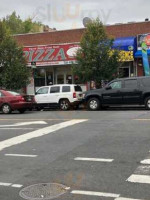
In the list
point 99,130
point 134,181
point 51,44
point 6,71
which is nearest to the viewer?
point 134,181

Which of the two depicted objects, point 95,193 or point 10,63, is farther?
point 10,63

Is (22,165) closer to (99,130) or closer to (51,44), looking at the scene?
(99,130)

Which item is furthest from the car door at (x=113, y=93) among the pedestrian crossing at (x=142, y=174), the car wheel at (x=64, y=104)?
the pedestrian crossing at (x=142, y=174)

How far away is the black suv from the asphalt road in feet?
21.2

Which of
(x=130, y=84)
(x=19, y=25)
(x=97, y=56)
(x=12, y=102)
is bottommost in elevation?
(x=12, y=102)

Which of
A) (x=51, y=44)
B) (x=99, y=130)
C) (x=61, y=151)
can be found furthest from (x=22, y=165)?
(x=51, y=44)

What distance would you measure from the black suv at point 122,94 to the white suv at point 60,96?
983 millimetres

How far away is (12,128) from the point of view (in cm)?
1215

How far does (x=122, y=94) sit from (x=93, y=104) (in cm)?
178

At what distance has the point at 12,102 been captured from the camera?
1884cm

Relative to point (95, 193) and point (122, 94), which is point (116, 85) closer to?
point (122, 94)

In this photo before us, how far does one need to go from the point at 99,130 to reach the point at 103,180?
5.13m

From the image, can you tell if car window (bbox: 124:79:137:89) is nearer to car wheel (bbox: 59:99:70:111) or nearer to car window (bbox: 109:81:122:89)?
car window (bbox: 109:81:122:89)

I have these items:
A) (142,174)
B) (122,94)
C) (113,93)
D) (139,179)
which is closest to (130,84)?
(122,94)
